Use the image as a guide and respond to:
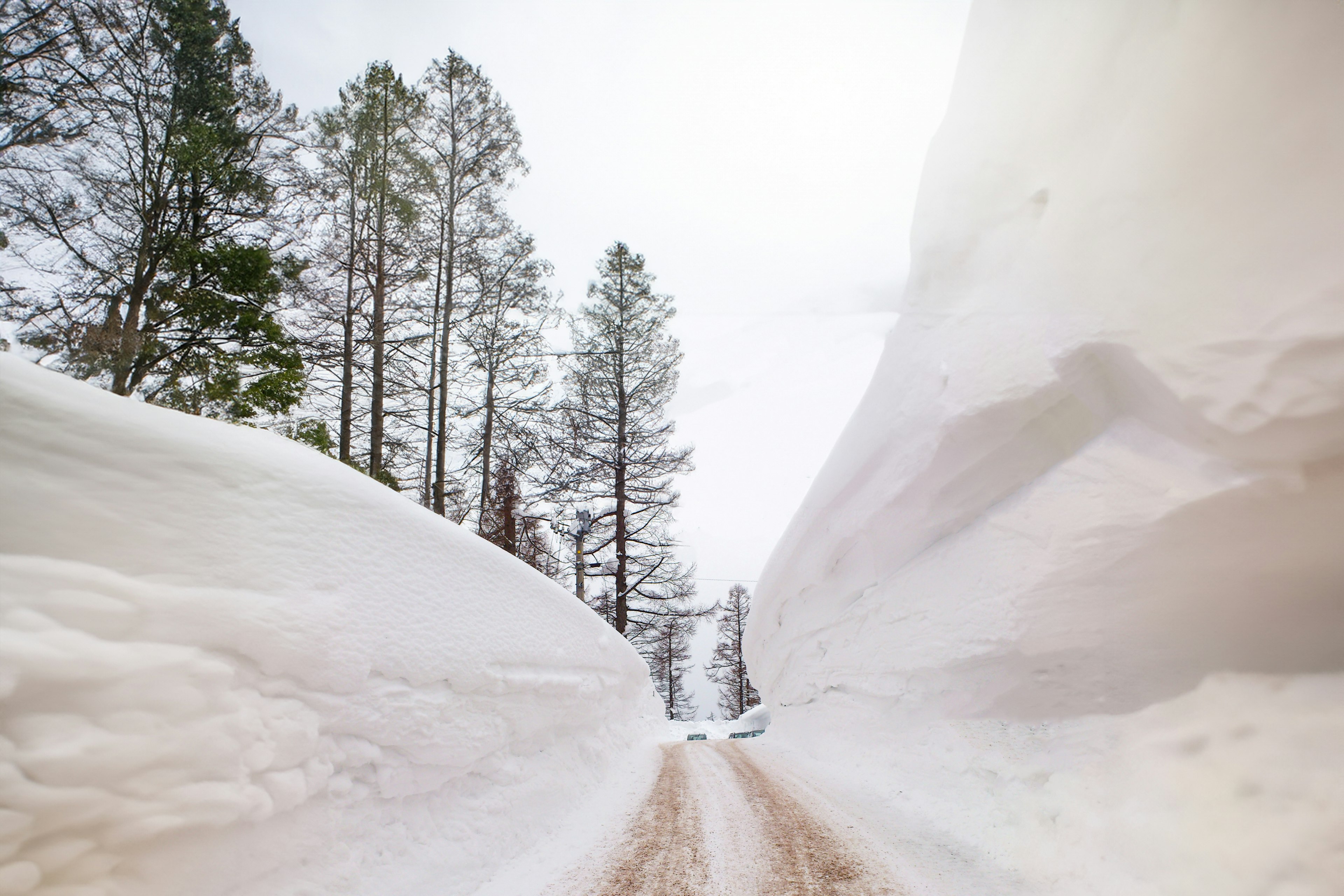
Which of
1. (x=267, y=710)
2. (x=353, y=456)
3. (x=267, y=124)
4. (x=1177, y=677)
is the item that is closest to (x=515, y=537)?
(x=353, y=456)

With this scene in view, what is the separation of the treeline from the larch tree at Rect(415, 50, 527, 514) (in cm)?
4

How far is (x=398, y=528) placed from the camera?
146 inches

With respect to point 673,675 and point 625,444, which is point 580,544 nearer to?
point 625,444

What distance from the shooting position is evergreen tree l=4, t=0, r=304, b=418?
728cm

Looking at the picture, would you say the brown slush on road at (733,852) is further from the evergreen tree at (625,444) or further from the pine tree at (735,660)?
the pine tree at (735,660)

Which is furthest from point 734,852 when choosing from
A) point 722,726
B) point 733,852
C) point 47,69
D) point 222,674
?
point 722,726

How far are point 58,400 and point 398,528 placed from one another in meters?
1.75

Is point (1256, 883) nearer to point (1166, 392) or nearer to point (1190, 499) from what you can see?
point (1190, 499)

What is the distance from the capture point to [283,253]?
9.48 m

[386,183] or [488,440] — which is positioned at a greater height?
[386,183]

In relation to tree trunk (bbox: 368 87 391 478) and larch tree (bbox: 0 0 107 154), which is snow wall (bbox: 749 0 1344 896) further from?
larch tree (bbox: 0 0 107 154)

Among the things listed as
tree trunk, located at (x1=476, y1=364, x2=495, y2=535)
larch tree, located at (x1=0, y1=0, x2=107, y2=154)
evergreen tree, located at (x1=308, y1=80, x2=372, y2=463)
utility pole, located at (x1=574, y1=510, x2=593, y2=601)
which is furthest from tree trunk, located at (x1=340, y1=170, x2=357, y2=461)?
utility pole, located at (x1=574, y1=510, x2=593, y2=601)

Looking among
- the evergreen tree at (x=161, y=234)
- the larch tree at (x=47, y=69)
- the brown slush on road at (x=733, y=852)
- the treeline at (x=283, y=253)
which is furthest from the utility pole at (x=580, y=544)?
the larch tree at (x=47, y=69)

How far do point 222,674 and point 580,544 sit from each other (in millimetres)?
11220
